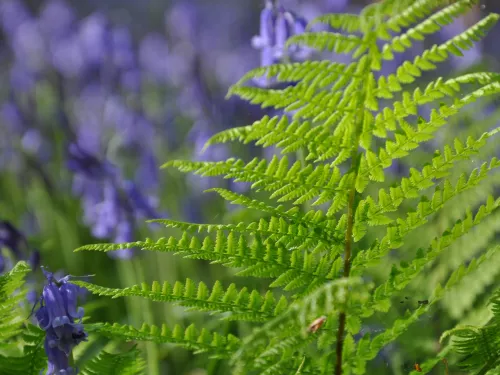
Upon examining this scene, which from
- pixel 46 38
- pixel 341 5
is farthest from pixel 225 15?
pixel 341 5

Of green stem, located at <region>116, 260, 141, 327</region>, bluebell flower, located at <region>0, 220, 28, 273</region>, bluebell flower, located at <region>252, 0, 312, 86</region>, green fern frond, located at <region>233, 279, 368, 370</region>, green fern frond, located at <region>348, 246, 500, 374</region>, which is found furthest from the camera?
green stem, located at <region>116, 260, 141, 327</region>

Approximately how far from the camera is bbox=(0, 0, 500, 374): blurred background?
2877 millimetres

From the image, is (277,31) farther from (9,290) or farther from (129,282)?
(9,290)

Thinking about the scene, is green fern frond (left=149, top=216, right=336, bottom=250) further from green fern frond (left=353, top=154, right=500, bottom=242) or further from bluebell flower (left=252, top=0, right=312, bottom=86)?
bluebell flower (left=252, top=0, right=312, bottom=86)

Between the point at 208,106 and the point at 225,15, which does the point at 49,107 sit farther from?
the point at 225,15

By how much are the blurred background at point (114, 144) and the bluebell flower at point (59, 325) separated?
0.65 meters

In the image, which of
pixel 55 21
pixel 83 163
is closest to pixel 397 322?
pixel 83 163

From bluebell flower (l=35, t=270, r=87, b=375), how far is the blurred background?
0.65 m

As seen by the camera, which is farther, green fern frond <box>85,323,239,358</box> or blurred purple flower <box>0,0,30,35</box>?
blurred purple flower <box>0,0,30,35</box>

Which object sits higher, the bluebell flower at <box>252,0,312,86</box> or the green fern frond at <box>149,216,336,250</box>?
the bluebell flower at <box>252,0,312,86</box>

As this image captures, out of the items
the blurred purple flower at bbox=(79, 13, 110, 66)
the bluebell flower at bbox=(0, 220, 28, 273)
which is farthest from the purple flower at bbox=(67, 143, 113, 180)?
the blurred purple flower at bbox=(79, 13, 110, 66)

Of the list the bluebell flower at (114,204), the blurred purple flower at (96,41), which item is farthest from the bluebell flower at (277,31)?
the blurred purple flower at (96,41)

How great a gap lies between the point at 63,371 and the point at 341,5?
349cm

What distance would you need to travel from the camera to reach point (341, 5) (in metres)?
4.25
